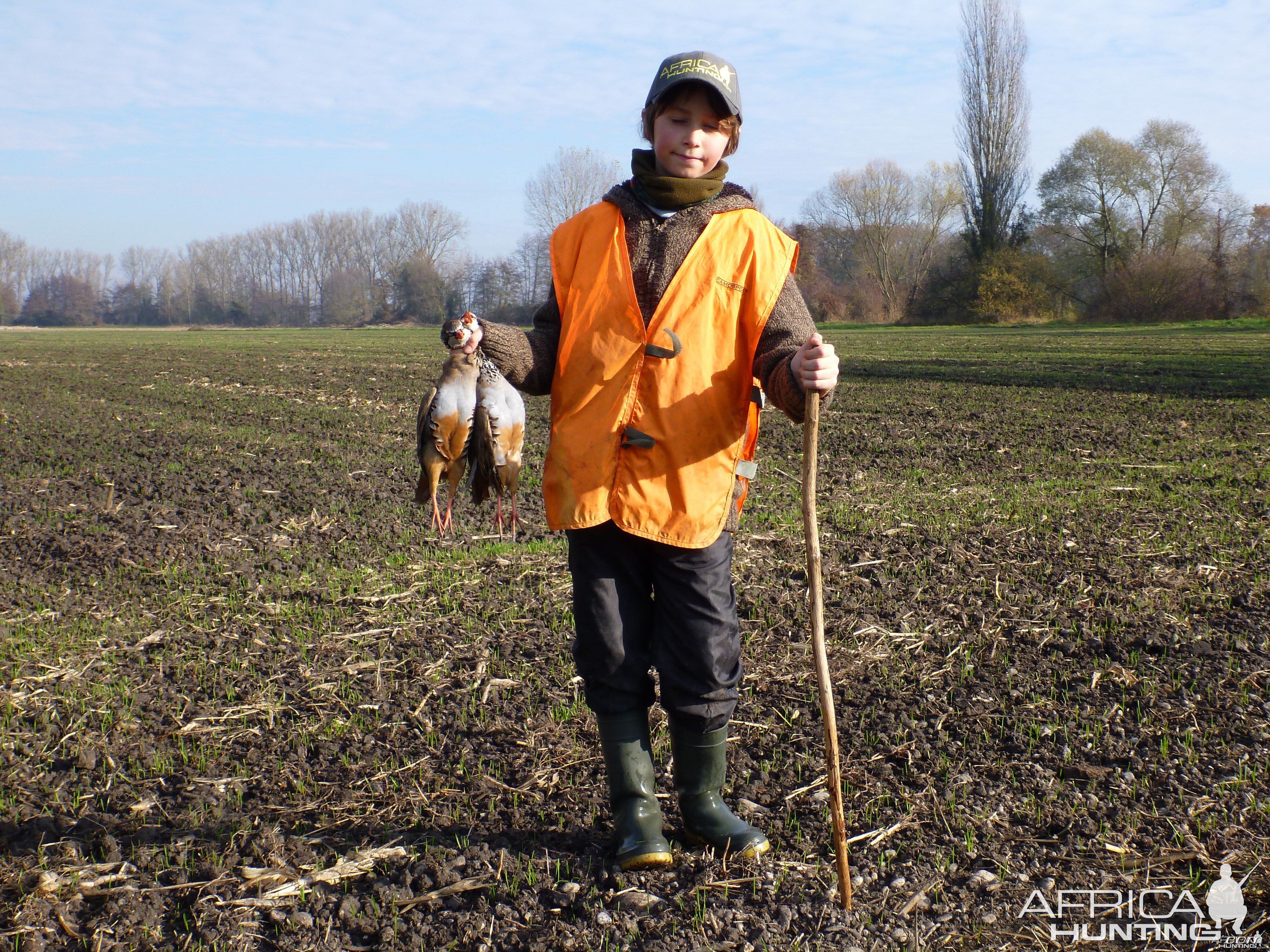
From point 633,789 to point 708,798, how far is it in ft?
0.78

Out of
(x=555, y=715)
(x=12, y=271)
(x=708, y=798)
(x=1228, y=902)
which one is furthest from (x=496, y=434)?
(x=12, y=271)

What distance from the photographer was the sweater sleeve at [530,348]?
254cm

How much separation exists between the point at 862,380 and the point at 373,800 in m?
14.9

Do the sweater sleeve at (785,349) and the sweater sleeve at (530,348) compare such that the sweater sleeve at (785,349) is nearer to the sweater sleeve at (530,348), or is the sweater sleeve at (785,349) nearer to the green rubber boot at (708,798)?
the sweater sleeve at (530,348)

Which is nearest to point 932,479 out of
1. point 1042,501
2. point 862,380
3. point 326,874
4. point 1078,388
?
point 1042,501

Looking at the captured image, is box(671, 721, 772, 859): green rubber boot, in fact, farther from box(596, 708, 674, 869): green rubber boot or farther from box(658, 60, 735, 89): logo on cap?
box(658, 60, 735, 89): logo on cap

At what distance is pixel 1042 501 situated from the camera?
7.12m

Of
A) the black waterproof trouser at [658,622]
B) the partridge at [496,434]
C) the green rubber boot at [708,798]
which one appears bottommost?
the green rubber boot at [708,798]

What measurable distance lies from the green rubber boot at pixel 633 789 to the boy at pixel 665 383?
0.04 ft

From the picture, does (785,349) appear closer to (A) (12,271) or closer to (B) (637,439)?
(B) (637,439)

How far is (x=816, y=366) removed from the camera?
7.60 feet

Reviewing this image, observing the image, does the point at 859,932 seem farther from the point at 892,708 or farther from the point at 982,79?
the point at 982,79

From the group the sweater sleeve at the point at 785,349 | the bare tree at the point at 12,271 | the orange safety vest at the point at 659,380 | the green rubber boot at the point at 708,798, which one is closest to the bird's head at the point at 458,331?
the orange safety vest at the point at 659,380

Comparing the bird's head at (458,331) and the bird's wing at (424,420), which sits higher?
the bird's head at (458,331)
